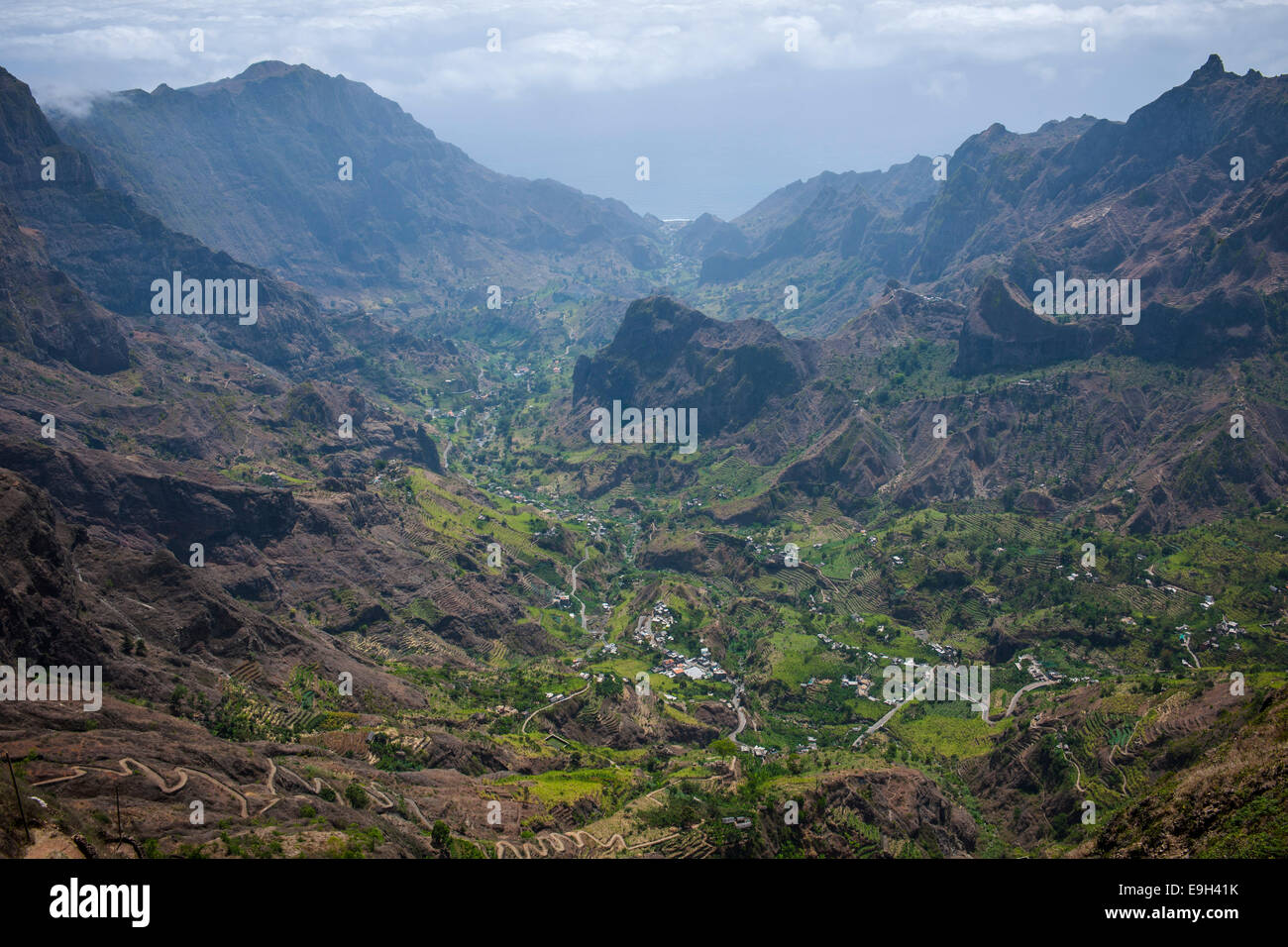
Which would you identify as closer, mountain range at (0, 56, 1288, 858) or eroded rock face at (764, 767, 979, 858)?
mountain range at (0, 56, 1288, 858)

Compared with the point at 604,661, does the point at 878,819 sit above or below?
below

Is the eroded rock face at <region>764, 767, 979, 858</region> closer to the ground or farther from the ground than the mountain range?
closer to the ground

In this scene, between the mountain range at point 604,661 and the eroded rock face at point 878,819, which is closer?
the mountain range at point 604,661

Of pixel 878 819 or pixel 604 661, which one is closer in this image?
pixel 878 819

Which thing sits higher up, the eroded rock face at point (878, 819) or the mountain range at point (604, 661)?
the mountain range at point (604, 661)

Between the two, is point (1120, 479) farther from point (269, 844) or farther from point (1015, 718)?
point (269, 844)
